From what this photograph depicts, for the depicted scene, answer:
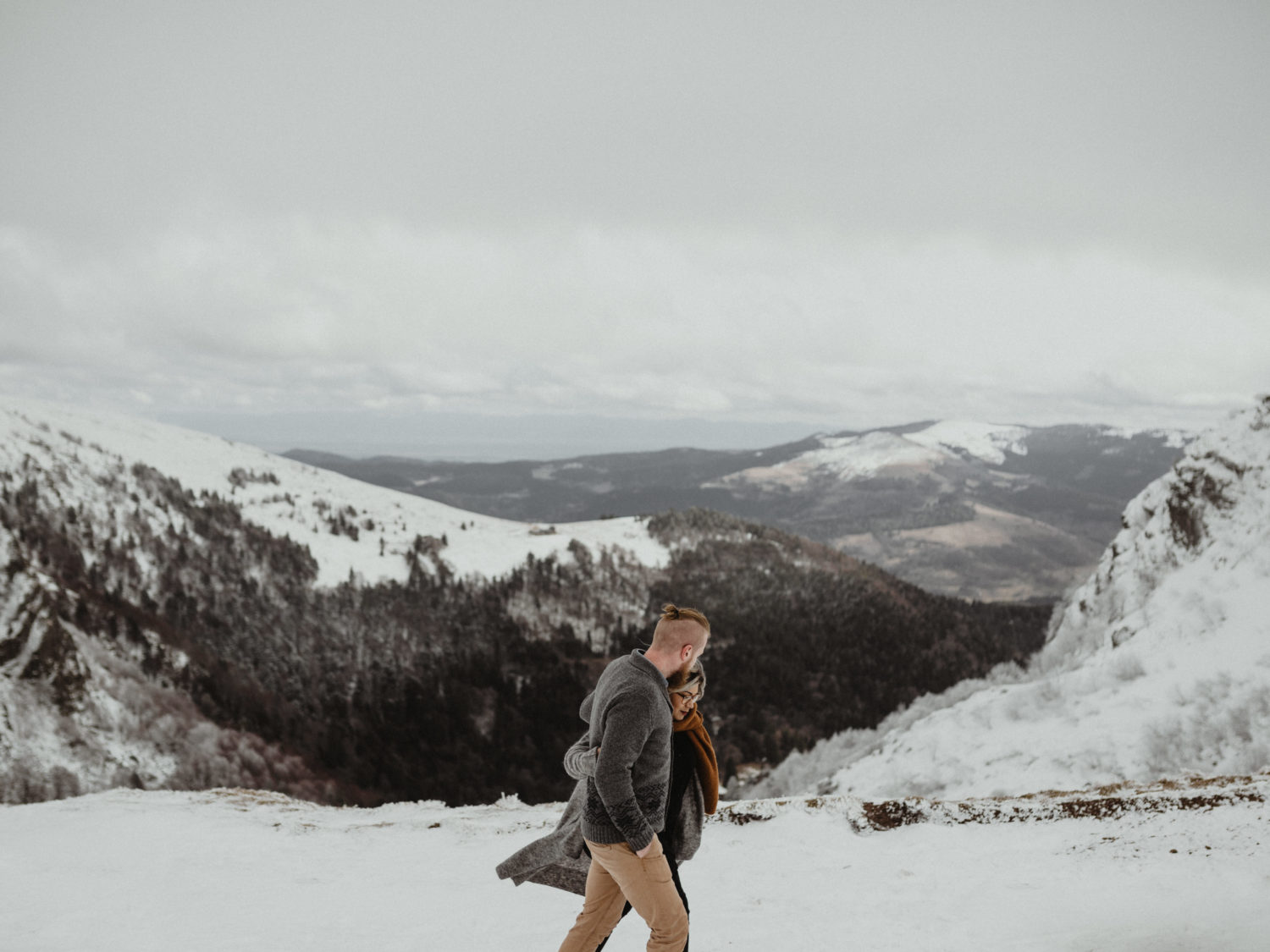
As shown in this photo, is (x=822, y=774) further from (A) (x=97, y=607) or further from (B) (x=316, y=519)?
(B) (x=316, y=519)

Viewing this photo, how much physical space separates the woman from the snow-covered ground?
2342 mm

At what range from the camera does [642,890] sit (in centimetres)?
417

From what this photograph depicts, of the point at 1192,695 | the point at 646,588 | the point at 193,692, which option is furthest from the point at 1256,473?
the point at 646,588

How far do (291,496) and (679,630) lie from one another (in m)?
107

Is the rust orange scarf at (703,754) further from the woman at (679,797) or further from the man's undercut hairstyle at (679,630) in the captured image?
the man's undercut hairstyle at (679,630)

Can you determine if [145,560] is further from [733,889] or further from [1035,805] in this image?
[1035,805]

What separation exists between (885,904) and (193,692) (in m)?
56.8

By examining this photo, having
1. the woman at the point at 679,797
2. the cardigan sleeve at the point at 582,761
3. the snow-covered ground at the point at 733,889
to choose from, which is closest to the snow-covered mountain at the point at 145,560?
the snow-covered ground at the point at 733,889

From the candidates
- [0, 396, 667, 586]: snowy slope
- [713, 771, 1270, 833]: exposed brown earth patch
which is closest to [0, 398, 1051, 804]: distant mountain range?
[0, 396, 667, 586]: snowy slope

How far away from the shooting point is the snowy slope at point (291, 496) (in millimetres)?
76438

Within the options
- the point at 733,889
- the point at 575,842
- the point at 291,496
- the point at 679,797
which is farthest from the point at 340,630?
the point at 679,797

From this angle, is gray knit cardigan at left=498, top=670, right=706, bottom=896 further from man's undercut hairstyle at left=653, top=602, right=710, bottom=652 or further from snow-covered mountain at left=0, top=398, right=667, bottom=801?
snow-covered mountain at left=0, top=398, right=667, bottom=801

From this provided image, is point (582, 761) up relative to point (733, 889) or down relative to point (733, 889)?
up

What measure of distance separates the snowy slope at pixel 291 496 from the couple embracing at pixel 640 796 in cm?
8348
